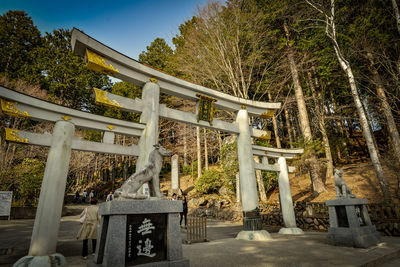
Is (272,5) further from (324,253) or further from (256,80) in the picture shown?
(324,253)

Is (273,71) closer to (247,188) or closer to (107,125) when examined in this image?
(247,188)

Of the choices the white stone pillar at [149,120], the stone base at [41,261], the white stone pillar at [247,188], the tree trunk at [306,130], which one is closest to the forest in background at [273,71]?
the tree trunk at [306,130]

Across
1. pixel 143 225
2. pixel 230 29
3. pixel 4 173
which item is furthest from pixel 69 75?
pixel 143 225

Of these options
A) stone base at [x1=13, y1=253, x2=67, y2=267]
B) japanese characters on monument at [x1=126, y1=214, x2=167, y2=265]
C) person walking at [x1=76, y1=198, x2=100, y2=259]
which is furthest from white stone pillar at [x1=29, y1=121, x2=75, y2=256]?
japanese characters on monument at [x1=126, y1=214, x2=167, y2=265]

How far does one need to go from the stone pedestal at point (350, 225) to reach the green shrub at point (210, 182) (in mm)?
11328

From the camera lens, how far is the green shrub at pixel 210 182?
17.3 m

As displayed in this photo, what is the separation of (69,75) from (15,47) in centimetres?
546

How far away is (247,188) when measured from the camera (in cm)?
802

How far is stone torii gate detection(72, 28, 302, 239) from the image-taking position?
582 centimetres

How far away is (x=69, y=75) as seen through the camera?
19.2 metres

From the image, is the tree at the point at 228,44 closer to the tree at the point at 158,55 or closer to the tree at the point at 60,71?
the tree at the point at 158,55

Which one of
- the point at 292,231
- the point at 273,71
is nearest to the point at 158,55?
the point at 273,71

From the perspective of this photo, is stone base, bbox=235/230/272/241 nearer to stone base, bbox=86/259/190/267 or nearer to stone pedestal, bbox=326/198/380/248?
stone pedestal, bbox=326/198/380/248

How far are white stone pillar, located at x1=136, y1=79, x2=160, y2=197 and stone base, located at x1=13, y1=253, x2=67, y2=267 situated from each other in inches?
102
